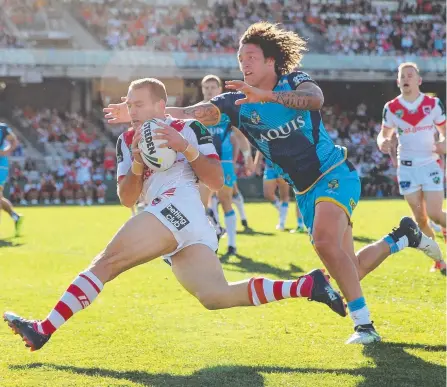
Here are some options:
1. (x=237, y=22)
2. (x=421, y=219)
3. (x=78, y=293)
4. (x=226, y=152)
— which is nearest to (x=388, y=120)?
(x=421, y=219)

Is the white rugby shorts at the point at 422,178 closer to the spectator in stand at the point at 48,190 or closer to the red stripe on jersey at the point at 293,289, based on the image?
the red stripe on jersey at the point at 293,289

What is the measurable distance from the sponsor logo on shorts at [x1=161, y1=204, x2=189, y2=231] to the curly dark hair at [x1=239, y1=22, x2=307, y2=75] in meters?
1.66

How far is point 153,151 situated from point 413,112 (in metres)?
6.06

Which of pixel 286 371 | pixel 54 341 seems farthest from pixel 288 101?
pixel 54 341

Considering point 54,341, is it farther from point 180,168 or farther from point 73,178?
point 73,178

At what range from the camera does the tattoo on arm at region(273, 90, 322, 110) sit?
5.71m

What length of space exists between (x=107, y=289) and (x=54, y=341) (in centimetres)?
273

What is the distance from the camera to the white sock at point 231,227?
40.6 feet

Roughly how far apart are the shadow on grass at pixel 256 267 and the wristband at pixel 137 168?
4632 millimetres

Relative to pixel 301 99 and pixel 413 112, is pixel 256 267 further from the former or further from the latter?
pixel 301 99

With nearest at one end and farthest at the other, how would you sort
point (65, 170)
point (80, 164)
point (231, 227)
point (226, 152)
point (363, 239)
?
point (231, 227), point (226, 152), point (363, 239), point (80, 164), point (65, 170)

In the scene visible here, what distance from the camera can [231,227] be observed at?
1253 centimetres

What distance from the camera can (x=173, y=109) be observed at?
625 cm

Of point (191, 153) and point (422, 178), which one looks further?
point (422, 178)
